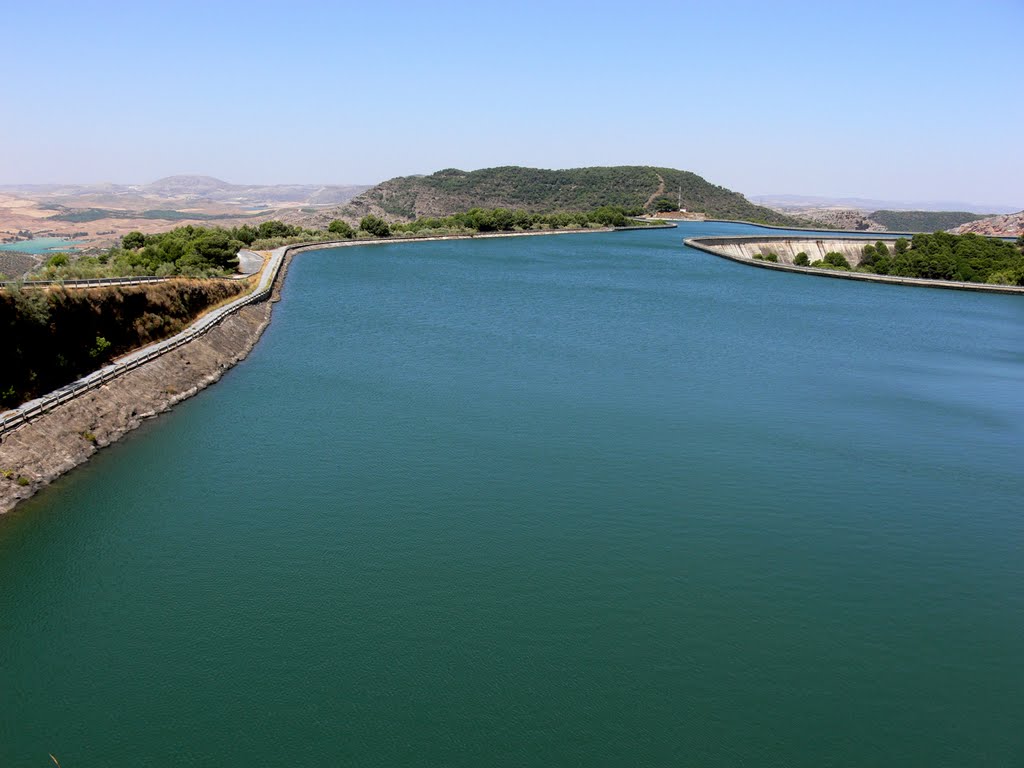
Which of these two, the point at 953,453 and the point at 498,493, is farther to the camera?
the point at 953,453

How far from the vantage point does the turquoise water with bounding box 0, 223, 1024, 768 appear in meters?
10.5

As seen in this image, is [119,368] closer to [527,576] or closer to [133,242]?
[527,576]

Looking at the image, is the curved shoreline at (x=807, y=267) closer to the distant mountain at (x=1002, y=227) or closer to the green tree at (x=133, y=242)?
the distant mountain at (x=1002, y=227)

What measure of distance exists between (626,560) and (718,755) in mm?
5239

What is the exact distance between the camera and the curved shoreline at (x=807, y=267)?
61.0m

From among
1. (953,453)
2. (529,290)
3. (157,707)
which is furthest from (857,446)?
(529,290)

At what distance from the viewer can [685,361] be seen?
32.3 meters

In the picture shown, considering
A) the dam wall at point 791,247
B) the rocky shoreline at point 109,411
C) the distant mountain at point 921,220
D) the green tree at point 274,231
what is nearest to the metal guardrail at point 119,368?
the rocky shoreline at point 109,411

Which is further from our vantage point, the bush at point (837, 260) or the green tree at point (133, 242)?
the bush at point (837, 260)

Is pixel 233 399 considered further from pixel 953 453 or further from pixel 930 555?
pixel 953 453

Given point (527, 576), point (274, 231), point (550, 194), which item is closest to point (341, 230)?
point (274, 231)

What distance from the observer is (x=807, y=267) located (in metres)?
72.1

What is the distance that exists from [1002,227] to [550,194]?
3343 inches

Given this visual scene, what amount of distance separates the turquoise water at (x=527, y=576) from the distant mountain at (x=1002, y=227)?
9973 centimetres
